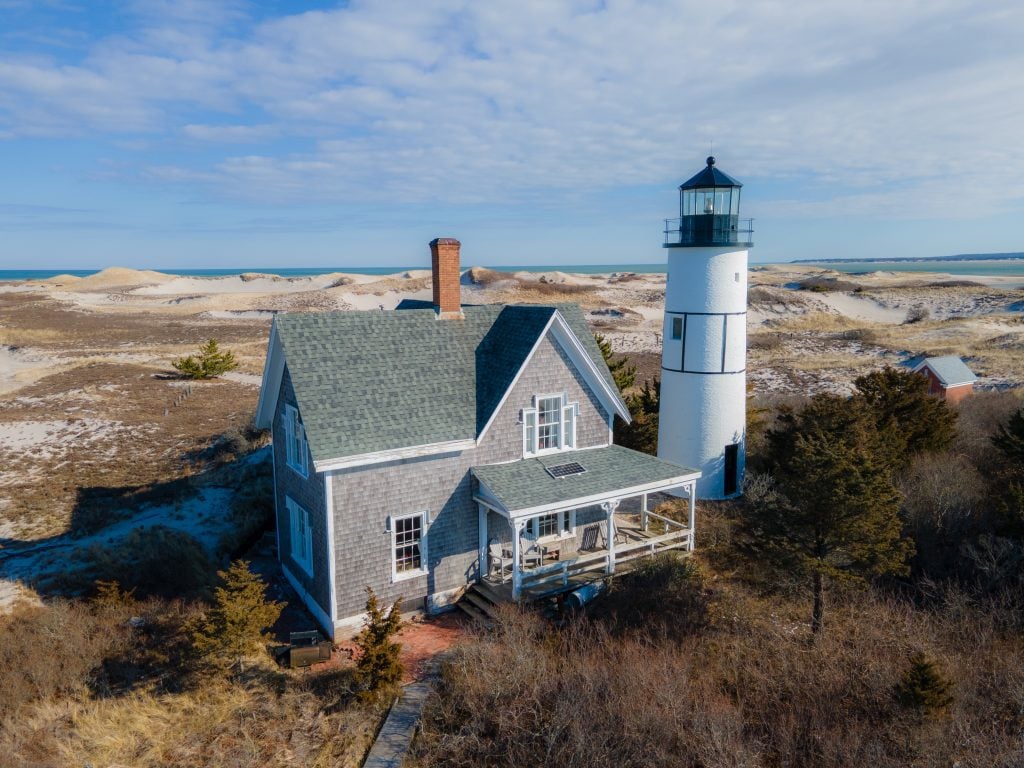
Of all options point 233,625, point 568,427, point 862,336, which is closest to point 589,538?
point 568,427

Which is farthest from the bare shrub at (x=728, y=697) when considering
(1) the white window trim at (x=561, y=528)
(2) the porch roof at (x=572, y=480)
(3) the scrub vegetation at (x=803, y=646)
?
(1) the white window trim at (x=561, y=528)

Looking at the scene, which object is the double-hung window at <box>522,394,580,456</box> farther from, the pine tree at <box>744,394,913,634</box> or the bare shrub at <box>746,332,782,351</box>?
the bare shrub at <box>746,332,782,351</box>

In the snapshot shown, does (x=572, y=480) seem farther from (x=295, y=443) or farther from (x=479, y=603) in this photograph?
(x=295, y=443)

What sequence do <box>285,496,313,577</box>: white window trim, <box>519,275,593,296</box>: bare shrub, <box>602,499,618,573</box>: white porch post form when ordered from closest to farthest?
<box>285,496,313,577</box>: white window trim → <box>602,499,618,573</box>: white porch post → <box>519,275,593,296</box>: bare shrub

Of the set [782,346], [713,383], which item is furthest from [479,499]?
[782,346]

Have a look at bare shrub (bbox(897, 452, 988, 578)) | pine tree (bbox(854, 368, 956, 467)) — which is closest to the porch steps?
bare shrub (bbox(897, 452, 988, 578))
